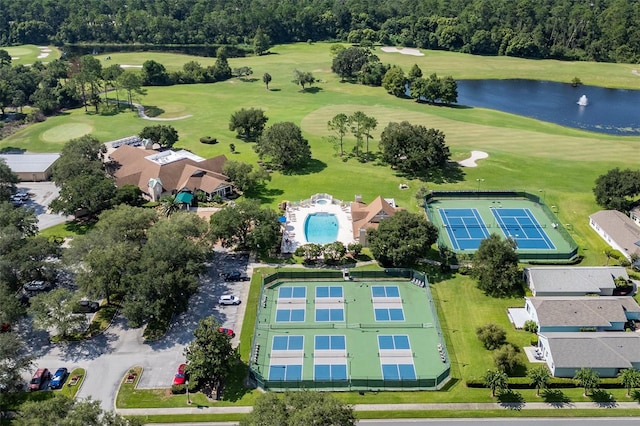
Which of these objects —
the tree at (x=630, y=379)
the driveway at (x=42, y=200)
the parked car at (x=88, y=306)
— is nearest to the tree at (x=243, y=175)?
the driveway at (x=42, y=200)

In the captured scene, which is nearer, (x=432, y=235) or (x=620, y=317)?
(x=620, y=317)

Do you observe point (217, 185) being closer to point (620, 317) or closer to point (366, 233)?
point (366, 233)

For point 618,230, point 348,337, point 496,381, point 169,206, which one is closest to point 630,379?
point 496,381

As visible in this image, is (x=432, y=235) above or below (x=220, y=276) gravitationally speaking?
Answer: above

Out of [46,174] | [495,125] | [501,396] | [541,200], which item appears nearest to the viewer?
[501,396]

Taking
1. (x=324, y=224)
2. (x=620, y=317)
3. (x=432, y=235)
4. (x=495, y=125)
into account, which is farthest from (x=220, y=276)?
(x=495, y=125)

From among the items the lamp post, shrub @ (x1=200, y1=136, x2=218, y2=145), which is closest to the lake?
the lamp post

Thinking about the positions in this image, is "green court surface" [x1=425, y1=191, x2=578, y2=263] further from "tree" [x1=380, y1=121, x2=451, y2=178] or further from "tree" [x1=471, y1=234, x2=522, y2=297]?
"tree" [x1=380, y1=121, x2=451, y2=178]
